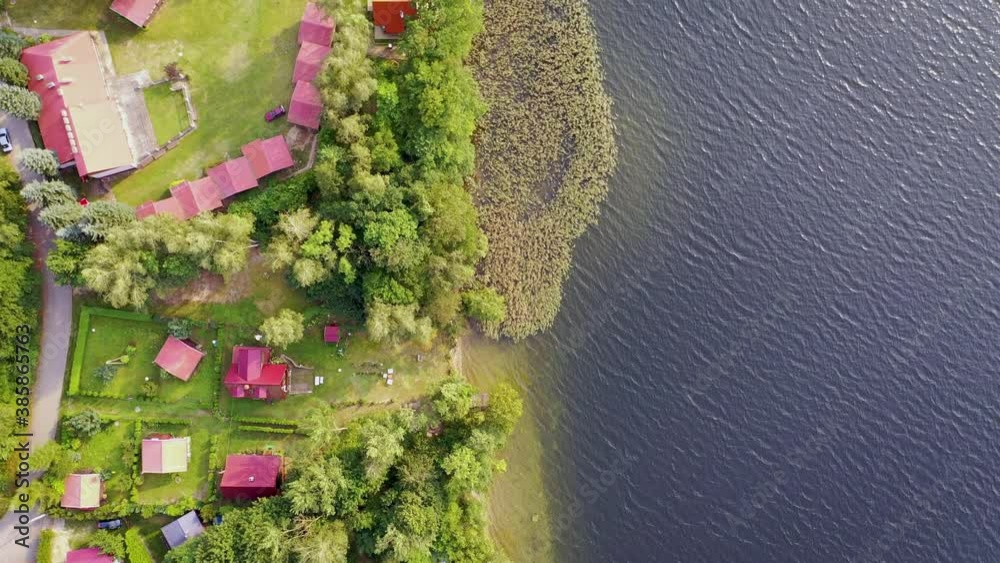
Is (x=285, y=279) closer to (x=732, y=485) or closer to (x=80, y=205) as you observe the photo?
(x=80, y=205)

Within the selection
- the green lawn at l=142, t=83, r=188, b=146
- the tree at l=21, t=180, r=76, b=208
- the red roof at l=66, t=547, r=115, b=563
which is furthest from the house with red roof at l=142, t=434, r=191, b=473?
the green lawn at l=142, t=83, r=188, b=146

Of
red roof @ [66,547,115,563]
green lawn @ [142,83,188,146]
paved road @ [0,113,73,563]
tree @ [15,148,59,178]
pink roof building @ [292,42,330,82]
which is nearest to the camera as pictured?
tree @ [15,148,59,178]

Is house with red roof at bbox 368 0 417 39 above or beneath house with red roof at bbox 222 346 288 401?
above

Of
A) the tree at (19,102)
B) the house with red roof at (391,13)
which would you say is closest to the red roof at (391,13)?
the house with red roof at (391,13)

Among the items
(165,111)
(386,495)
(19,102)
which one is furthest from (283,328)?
(19,102)

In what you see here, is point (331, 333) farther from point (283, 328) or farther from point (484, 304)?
point (484, 304)

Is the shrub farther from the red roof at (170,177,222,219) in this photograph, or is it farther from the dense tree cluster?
the dense tree cluster

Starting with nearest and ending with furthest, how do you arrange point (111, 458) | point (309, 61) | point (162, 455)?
point (162, 455), point (111, 458), point (309, 61)
